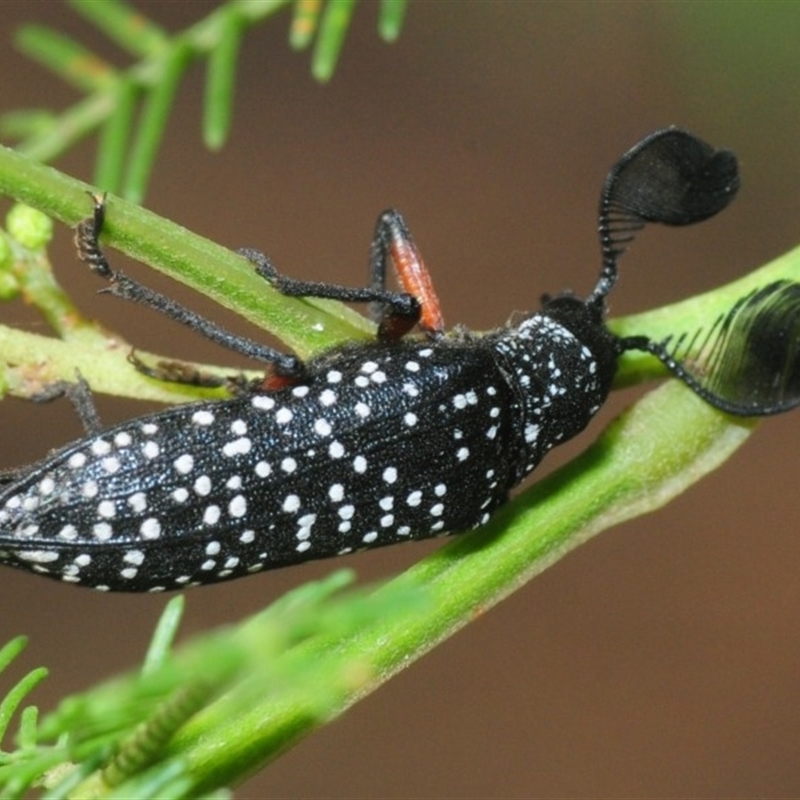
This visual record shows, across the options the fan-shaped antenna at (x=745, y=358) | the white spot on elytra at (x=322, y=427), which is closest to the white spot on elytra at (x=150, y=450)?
the white spot on elytra at (x=322, y=427)

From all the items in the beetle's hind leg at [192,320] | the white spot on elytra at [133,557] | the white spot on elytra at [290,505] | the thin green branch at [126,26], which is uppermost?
the thin green branch at [126,26]

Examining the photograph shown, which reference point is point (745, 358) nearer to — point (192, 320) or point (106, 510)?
point (192, 320)

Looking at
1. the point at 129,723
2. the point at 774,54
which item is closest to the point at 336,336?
the point at 129,723

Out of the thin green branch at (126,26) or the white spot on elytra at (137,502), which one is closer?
the thin green branch at (126,26)

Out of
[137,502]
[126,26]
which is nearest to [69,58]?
[126,26]

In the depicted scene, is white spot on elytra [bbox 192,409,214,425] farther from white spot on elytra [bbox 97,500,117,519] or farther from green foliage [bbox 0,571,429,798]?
green foliage [bbox 0,571,429,798]

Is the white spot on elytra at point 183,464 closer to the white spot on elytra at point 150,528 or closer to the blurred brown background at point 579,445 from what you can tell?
the white spot on elytra at point 150,528
